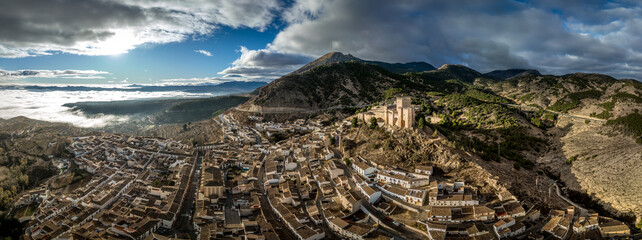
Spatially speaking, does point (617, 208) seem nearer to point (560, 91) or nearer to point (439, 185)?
point (439, 185)

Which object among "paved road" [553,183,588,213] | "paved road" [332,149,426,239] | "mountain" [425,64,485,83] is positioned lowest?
"paved road" [332,149,426,239]

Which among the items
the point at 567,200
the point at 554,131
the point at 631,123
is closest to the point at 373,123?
the point at 567,200

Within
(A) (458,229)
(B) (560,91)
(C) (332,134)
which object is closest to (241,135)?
(C) (332,134)

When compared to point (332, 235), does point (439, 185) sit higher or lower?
higher

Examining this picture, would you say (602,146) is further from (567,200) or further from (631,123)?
(567,200)

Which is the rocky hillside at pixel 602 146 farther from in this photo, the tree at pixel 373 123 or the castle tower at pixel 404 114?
the tree at pixel 373 123

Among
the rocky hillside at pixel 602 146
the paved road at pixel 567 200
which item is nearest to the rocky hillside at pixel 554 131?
the rocky hillside at pixel 602 146

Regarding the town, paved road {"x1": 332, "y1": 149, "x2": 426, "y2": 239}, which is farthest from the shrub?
paved road {"x1": 332, "y1": 149, "x2": 426, "y2": 239}

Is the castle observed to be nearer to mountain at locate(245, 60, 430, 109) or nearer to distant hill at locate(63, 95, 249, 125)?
mountain at locate(245, 60, 430, 109)
